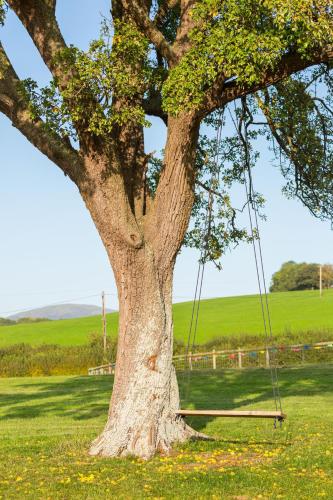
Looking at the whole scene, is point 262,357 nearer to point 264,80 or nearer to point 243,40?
point 264,80

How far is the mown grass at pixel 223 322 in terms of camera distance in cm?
5791

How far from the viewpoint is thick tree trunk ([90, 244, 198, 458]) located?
12.3m

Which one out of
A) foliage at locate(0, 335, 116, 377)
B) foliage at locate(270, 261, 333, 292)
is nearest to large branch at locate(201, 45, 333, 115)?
foliage at locate(0, 335, 116, 377)

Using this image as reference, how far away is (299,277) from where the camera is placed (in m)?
107

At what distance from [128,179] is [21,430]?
Result: 6641 millimetres

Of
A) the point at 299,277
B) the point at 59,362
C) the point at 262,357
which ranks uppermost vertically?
the point at 299,277

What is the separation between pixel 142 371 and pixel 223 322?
51356 mm

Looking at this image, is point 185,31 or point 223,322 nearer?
point 185,31

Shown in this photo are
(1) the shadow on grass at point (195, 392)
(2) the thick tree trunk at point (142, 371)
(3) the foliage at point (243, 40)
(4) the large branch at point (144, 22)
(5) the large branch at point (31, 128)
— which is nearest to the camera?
(3) the foliage at point (243, 40)

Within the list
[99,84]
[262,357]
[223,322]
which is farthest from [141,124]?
[223,322]

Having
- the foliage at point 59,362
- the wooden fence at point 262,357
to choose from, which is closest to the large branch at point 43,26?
the wooden fence at point 262,357

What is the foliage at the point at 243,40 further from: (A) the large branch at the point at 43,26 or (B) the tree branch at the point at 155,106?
(A) the large branch at the point at 43,26

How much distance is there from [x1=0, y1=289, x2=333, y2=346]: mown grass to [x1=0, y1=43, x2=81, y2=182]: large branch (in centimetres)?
4054

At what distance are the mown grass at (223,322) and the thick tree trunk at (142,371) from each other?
133 feet
